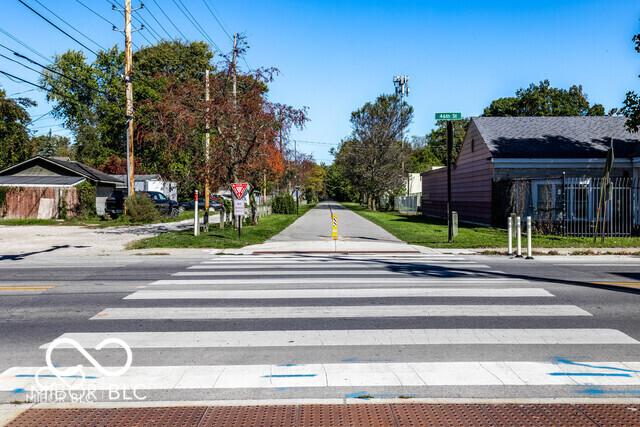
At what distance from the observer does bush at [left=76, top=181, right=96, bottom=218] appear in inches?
1491

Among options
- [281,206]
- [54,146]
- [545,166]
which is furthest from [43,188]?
[54,146]

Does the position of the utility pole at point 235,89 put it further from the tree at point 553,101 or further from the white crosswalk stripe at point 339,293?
the tree at point 553,101

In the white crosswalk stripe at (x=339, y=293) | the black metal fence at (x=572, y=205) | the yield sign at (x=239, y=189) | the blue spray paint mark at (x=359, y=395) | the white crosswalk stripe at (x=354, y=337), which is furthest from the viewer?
the black metal fence at (x=572, y=205)

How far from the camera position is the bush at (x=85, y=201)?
124 ft

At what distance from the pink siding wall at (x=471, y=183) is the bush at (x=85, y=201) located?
2336 cm

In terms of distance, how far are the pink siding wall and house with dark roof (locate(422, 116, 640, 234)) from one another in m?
0.05

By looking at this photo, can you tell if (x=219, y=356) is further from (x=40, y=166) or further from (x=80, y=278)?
(x=40, y=166)

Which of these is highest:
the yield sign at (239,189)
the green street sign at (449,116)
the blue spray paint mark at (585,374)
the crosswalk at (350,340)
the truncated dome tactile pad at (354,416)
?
the green street sign at (449,116)

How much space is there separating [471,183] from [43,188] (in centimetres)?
2674

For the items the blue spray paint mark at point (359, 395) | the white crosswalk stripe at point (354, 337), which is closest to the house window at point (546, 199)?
the white crosswalk stripe at point (354, 337)

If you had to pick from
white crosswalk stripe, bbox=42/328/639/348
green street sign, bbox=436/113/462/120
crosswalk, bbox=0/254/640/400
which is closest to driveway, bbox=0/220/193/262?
crosswalk, bbox=0/254/640/400

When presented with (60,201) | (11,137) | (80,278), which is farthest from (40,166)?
(80,278)

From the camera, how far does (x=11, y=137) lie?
53.4m

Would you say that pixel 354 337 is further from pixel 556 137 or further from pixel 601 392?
pixel 556 137
